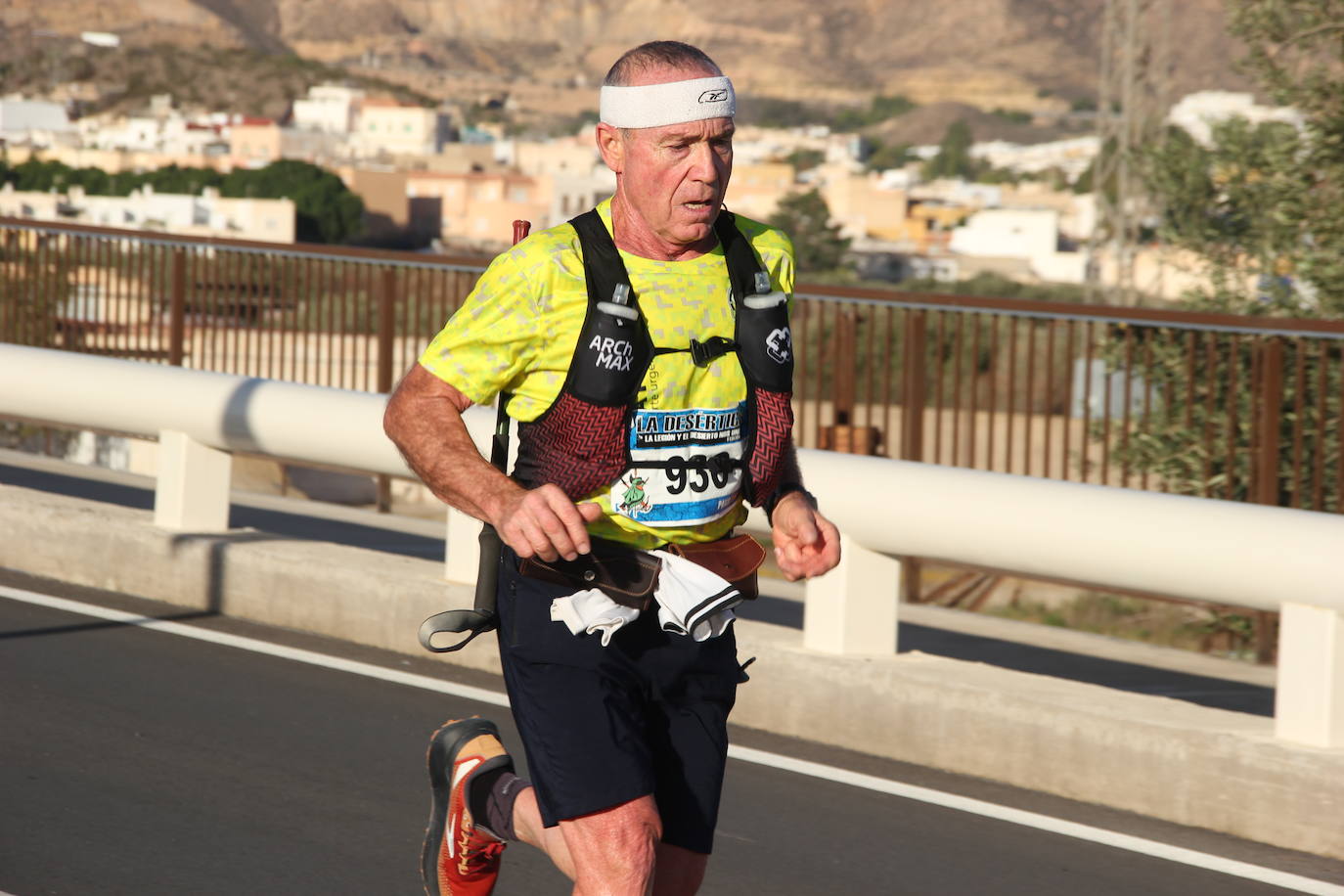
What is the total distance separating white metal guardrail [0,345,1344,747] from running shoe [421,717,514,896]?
2544 mm

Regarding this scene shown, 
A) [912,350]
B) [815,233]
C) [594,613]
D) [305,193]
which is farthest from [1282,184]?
[305,193]

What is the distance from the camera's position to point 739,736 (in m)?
7.01

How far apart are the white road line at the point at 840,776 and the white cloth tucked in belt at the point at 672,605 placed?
210cm

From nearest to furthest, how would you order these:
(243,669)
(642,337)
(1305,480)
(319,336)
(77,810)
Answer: (642,337), (77,810), (243,669), (1305,480), (319,336)

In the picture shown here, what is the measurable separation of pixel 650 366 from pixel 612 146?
0.44 metres

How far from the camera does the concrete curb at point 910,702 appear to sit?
586 cm

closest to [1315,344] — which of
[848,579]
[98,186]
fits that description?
[848,579]

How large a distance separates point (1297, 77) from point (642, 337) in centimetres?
1133

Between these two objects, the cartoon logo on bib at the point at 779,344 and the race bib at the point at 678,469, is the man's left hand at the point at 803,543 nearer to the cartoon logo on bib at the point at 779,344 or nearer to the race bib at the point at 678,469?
the race bib at the point at 678,469

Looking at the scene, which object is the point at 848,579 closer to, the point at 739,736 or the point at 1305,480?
the point at 739,736

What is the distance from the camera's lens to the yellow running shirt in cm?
364

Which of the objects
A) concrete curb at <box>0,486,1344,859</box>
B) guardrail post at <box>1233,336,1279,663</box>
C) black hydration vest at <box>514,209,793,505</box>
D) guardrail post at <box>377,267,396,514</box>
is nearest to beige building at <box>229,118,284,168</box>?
guardrail post at <box>377,267,396,514</box>

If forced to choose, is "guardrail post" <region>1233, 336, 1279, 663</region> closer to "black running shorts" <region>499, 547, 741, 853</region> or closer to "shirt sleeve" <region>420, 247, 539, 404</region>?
"black running shorts" <region>499, 547, 741, 853</region>

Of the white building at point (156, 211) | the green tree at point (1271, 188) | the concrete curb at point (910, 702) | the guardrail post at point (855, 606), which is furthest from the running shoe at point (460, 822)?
the white building at point (156, 211)
